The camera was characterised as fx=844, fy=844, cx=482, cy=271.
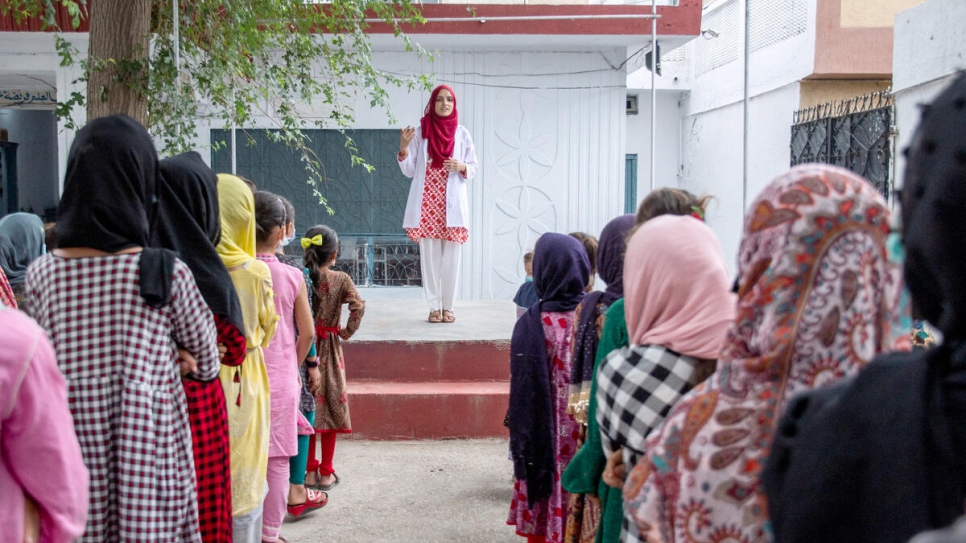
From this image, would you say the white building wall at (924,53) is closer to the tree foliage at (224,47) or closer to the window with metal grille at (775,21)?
the tree foliage at (224,47)

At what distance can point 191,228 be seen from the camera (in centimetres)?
258

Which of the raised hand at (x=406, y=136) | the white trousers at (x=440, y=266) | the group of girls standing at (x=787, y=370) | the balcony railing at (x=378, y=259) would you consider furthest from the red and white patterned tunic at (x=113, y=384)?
the balcony railing at (x=378, y=259)

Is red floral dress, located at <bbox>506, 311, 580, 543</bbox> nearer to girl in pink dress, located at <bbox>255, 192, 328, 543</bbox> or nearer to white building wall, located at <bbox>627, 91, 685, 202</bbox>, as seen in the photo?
girl in pink dress, located at <bbox>255, 192, 328, 543</bbox>

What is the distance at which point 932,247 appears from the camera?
34.0 inches

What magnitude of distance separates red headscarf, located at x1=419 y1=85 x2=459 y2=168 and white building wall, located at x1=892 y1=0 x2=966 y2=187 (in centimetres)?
306

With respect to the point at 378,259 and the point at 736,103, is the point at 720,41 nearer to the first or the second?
the point at 736,103

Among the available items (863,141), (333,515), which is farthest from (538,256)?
(863,141)

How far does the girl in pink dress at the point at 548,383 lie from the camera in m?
3.42

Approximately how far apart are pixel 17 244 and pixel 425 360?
8.83 ft

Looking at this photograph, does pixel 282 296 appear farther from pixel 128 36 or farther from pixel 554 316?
pixel 128 36

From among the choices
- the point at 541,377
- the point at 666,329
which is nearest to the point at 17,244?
the point at 541,377

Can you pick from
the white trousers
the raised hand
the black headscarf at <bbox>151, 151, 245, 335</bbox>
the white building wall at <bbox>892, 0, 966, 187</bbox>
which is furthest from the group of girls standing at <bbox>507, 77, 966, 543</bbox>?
the white trousers

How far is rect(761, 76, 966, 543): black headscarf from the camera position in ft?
2.79

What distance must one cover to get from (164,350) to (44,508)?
666 mm
